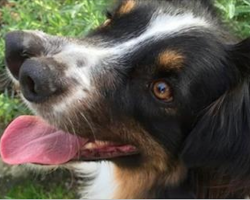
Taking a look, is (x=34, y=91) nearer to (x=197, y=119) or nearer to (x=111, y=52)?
(x=111, y=52)

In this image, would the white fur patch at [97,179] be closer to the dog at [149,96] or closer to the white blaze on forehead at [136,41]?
the dog at [149,96]

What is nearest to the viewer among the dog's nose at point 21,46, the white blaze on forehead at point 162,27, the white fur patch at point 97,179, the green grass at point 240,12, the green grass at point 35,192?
the dog's nose at point 21,46

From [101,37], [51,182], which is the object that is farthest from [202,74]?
[51,182]

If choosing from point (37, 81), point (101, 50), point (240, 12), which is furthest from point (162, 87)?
point (240, 12)

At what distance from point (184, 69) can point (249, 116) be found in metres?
0.37

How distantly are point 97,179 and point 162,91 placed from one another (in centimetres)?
113

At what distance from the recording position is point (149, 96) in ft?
9.64

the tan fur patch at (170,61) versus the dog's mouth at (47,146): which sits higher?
the tan fur patch at (170,61)

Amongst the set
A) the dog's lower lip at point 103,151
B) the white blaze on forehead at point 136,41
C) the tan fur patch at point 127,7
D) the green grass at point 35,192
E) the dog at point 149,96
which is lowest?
the green grass at point 35,192

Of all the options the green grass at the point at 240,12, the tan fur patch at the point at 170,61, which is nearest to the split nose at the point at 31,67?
the tan fur patch at the point at 170,61

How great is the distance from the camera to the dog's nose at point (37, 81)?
2.74 m

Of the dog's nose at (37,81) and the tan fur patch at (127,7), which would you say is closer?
the dog's nose at (37,81)

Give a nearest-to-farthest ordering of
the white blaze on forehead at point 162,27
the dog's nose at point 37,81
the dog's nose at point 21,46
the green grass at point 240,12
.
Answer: the dog's nose at point 37,81
the dog's nose at point 21,46
the white blaze on forehead at point 162,27
the green grass at point 240,12

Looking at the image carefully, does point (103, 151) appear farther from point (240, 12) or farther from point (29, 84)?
point (240, 12)
